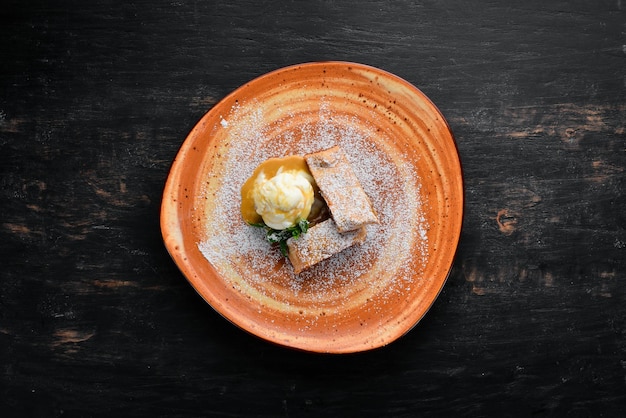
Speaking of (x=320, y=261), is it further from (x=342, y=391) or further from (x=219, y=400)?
(x=219, y=400)

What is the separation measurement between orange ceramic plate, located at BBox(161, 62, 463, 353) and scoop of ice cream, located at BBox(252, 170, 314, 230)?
0.15 m

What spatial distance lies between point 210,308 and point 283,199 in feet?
2.25

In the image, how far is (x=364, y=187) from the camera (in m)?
2.64

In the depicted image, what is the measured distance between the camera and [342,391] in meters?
2.75

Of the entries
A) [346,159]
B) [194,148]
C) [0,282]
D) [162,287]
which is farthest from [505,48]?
[0,282]

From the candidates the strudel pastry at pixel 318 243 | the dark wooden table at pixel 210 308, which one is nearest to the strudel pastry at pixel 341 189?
the strudel pastry at pixel 318 243

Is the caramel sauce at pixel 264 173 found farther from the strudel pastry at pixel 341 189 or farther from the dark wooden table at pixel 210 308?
the dark wooden table at pixel 210 308

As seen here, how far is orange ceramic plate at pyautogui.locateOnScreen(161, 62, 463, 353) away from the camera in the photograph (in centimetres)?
258

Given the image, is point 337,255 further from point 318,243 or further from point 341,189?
point 341,189

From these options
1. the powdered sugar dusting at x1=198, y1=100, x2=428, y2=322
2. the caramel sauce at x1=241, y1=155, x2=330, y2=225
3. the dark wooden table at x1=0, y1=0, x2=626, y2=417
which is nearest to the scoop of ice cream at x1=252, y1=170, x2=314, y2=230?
the caramel sauce at x1=241, y1=155, x2=330, y2=225

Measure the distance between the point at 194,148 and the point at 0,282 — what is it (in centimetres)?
116

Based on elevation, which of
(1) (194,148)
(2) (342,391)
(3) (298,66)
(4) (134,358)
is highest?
(3) (298,66)

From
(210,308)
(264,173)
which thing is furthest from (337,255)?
(210,308)

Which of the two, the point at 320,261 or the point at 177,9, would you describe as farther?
the point at 177,9
